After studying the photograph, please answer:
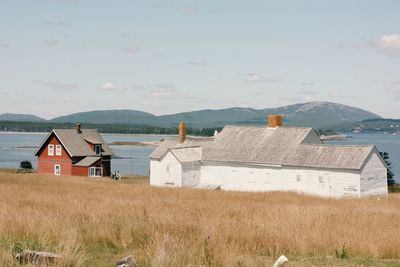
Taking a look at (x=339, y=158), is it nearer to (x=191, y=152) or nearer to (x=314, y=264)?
(x=191, y=152)

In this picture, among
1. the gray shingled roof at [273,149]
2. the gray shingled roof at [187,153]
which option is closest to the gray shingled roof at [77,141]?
the gray shingled roof at [273,149]

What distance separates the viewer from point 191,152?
172 feet

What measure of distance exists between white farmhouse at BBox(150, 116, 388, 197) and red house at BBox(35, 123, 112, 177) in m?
10.8

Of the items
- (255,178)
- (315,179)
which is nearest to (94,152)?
(255,178)

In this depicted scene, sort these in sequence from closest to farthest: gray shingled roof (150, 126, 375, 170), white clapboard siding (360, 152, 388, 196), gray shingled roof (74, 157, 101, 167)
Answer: white clapboard siding (360, 152, 388, 196), gray shingled roof (150, 126, 375, 170), gray shingled roof (74, 157, 101, 167)

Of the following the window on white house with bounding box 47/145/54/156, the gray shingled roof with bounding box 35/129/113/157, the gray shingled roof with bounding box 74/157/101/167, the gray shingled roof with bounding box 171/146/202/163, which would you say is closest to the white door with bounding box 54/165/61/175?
the window on white house with bounding box 47/145/54/156

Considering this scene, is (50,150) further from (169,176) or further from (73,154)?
(169,176)

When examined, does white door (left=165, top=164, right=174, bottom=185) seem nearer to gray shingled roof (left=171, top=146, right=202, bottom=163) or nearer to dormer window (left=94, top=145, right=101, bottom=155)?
gray shingled roof (left=171, top=146, right=202, bottom=163)

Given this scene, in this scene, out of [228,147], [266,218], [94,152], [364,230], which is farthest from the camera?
[94,152]

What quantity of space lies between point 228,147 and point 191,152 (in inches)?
140

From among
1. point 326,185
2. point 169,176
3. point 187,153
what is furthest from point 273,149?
point 169,176

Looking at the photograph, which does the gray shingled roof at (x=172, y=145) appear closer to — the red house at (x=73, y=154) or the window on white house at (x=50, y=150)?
the red house at (x=73, y=154)

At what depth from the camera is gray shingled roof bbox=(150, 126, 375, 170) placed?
44562 mm

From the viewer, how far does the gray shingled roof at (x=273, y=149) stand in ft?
146
